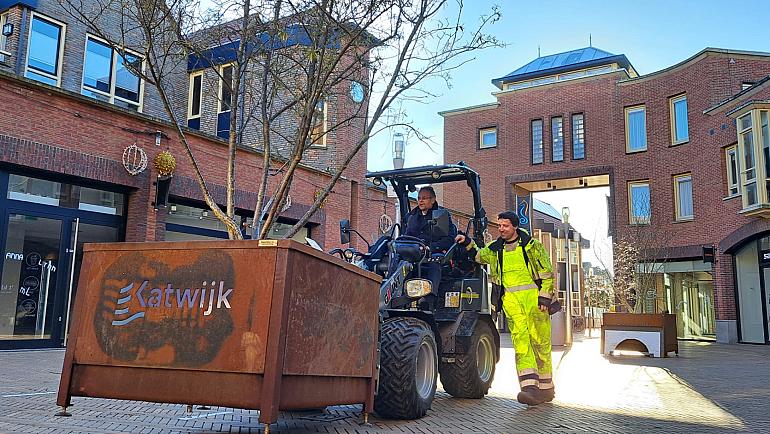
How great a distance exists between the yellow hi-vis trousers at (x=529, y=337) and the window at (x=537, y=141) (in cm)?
2630

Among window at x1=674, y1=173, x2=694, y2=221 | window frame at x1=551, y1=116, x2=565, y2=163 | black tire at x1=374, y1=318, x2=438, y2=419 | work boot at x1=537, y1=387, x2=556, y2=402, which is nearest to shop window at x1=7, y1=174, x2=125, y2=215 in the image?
black tire at x1=374, y1=318, x2=438, y2=419

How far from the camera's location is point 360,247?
20.0m

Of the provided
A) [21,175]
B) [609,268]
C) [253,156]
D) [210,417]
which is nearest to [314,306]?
[210,417]

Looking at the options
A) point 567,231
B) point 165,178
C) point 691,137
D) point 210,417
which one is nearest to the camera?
point 210,417

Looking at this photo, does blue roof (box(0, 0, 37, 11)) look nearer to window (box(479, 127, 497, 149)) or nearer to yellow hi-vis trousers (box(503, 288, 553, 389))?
yellow hi-vis trousers (box(503, 288, 553, 389))

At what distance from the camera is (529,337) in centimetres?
735

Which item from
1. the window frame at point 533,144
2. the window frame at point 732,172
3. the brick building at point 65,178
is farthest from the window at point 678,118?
the brick building at point 65,178

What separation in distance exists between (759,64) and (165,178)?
896 inches

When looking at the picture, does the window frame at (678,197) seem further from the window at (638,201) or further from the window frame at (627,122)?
the window frame at (627,122)

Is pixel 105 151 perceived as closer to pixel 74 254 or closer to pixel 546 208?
pixel 74 254

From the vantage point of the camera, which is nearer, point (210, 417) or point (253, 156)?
point (210, 417)

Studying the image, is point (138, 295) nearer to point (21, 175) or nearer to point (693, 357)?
point (21, 175)

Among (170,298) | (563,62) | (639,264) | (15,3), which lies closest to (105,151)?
(15,3)

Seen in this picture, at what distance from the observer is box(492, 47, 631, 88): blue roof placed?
35812mm
